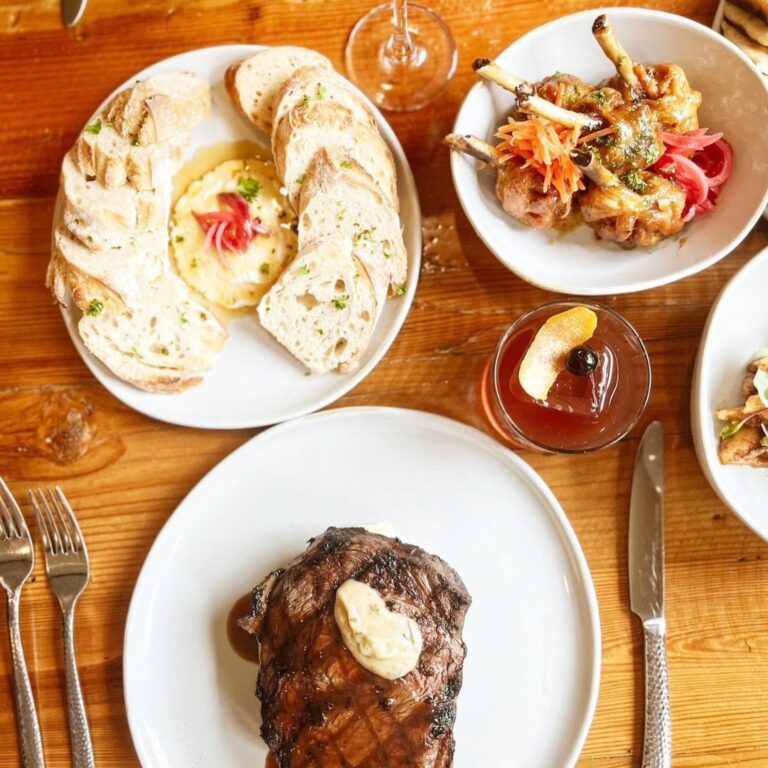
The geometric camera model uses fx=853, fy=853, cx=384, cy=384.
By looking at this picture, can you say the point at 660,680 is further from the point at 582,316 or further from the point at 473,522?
the point at 582,316

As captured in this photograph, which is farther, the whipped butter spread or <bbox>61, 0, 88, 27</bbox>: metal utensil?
<bbox>61, 0, 88, 27</bbox>: metal utensil

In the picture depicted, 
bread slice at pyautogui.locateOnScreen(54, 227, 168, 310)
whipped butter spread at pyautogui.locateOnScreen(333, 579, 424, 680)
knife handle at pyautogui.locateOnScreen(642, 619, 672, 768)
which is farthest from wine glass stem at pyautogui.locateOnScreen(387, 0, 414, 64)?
knife handle at pyautogui.locateOnScreen(642, 619, 672, 768)

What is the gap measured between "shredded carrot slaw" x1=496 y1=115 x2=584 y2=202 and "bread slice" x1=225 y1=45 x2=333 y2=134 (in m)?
0.78

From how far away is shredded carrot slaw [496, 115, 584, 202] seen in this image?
8.41ft

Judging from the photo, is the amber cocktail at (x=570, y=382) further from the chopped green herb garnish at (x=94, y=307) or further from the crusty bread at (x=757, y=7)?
the chopped green herb garnish at (x=94, y=307)

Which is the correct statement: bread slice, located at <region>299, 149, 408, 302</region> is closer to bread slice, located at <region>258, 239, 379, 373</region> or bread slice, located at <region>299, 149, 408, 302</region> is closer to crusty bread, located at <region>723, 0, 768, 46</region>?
bread slice, located at <region>258, 239, 379, 373</region>

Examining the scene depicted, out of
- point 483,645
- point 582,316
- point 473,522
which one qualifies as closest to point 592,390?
point 582,316

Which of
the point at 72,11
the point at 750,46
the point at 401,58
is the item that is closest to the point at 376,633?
the point at 401,58

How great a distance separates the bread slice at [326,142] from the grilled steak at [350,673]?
1207mm

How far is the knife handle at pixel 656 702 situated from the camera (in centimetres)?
283

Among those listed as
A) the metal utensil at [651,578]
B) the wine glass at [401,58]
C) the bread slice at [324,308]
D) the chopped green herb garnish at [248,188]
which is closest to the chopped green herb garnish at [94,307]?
the bread slice at [324,308]

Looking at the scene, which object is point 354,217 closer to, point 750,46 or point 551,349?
point 551,349

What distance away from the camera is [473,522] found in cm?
291

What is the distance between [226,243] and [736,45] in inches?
71.7
